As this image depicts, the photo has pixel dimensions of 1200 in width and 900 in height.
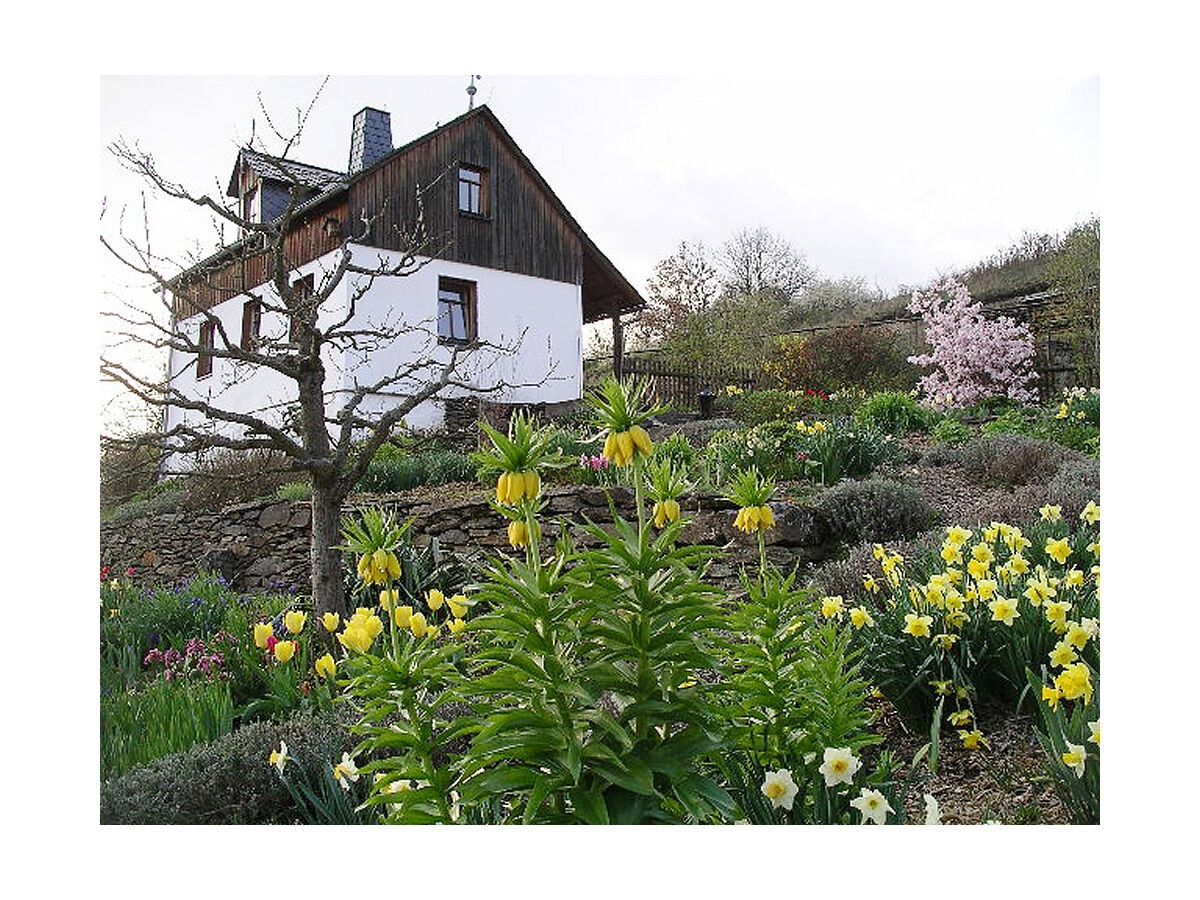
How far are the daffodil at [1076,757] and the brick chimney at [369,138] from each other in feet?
7.36

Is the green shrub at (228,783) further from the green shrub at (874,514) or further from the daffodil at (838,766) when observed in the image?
the green shrub at (874,514)

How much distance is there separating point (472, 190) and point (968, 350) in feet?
5.70

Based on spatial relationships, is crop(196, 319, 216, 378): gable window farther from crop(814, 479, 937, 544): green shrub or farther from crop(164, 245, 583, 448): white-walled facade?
crop(814, 479, 937, 544): green shrub

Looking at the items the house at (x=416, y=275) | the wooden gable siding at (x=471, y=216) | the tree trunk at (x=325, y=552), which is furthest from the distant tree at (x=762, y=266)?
the tree trunk at (x=325, y=552)

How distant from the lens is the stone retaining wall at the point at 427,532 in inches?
116

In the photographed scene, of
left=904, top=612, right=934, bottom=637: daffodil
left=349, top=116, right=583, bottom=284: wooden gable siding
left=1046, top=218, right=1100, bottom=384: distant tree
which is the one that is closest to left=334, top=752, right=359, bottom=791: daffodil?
left=904, top=612, right=934, bottom=637: daffodil

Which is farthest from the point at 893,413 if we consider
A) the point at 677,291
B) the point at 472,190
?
the point at 472,190

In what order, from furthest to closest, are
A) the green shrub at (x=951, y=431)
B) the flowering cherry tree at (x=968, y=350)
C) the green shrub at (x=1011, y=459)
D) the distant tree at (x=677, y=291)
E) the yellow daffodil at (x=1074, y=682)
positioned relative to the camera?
the green shrub at (x=951, y=431) < the green shrub at (x=1011, y=459) < the flowering cherry tree at (x=968, y=350) < the distant tree at (x=677, y=291) < the yellow daffodil at (x=1074, y=682)

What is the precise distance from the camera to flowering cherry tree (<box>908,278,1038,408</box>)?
2902 millimetres

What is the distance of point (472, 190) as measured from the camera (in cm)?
299

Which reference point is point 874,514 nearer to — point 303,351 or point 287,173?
point 303,351

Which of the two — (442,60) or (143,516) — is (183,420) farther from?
(442,60)
